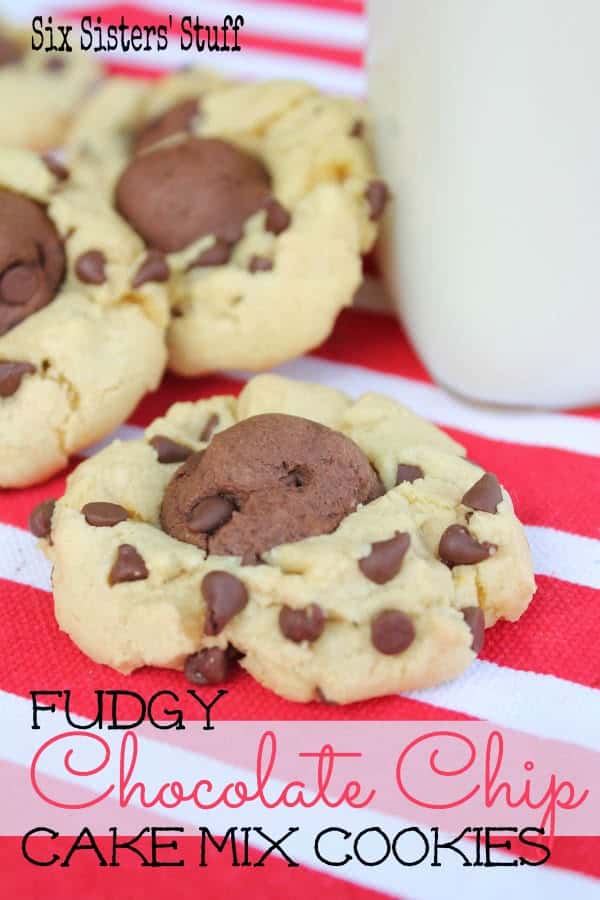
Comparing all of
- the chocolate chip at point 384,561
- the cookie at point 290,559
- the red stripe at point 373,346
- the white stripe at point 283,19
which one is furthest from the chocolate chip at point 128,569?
the white stripe at point 283,19

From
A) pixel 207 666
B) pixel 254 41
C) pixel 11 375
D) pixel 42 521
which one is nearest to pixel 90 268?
pixel 11 375

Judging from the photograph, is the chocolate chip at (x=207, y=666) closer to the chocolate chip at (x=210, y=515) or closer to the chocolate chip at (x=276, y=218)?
the chocolate chip at (x=210, y=515)

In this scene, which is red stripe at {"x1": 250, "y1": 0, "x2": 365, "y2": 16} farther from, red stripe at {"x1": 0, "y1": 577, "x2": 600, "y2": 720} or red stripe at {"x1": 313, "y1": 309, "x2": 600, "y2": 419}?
red stripe at {"x1": 0, "y1": 577, "x2": 600, "y2": 720}

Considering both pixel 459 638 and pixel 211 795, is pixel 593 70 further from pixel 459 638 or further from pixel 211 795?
pixel 211 795

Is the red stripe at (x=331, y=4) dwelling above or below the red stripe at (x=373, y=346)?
above

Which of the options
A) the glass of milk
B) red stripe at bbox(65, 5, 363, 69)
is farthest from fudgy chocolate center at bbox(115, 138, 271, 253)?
red stripe at bbox(65, 5, 363, 69)

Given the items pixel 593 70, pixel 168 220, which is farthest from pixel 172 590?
pixel 593 70
